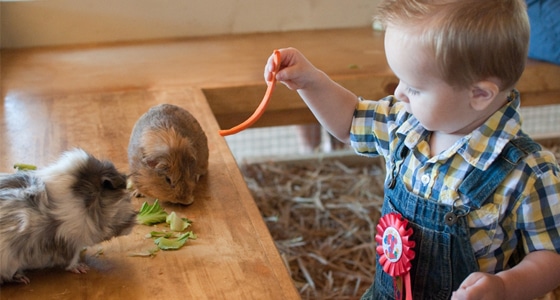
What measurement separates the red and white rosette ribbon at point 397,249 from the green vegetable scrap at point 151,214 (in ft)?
1.53

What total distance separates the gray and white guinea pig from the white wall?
1.56 meters

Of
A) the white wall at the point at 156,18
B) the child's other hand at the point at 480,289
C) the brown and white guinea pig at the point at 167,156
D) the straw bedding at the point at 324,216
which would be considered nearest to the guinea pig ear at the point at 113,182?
the brown and white guinea pig at the point at 167,156

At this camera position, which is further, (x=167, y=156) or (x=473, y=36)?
(x=167, y=156)

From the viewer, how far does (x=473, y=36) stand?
1055 mm

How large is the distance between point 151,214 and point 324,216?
166cm

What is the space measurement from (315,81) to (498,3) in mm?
409

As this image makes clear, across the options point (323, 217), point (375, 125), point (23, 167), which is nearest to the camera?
point (375, 125)

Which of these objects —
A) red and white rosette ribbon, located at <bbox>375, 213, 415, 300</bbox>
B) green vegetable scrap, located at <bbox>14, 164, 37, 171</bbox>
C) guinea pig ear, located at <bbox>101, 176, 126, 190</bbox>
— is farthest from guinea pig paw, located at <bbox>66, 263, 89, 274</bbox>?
red and white rosette ribbon, located at <bbox>375, 213, 415, 300</bbox>

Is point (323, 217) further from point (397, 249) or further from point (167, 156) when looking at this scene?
point (397, 249)

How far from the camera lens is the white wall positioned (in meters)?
2.66

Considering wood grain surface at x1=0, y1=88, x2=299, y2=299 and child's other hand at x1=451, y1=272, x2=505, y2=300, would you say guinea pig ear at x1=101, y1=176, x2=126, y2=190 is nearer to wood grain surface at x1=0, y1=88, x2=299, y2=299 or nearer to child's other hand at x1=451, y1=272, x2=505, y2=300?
wood grain surface at x1=0, y1=88, x2=299, y2=299

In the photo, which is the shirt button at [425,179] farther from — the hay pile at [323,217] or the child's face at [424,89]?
the hay pile at [323,217]

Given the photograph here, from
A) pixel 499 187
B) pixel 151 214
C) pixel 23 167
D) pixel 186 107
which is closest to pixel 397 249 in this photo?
pixel 499 187

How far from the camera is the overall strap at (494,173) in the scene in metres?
1.14
